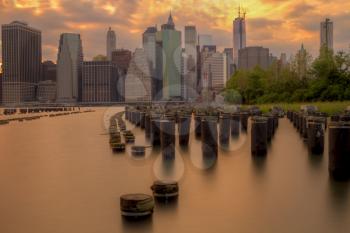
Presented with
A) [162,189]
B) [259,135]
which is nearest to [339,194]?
[162,189]

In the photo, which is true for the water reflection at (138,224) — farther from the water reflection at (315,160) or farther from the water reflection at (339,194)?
the water reflection at (315,160)

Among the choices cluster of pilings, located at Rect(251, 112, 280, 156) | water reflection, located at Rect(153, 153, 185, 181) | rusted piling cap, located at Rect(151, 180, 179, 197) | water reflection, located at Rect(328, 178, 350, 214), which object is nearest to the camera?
water reflection, located at Rect(328, 178, 350, 214)

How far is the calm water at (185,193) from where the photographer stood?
9.76 meters

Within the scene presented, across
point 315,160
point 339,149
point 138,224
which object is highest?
point 339,149

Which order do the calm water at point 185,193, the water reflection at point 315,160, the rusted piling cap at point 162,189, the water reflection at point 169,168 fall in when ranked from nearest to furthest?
the calm water at point 185,193, the rusted piling cap at point 162,189, the water reflection at point 169,168, the water reflection at point 315,160

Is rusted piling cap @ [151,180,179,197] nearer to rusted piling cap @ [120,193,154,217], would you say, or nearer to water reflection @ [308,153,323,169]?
rusted piling cap @ [120,193,154,217]

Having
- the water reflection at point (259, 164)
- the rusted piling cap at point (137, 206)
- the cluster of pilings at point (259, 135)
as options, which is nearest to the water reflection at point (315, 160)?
the water reflection at point (259, 164)

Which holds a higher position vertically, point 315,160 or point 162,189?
point 162,189

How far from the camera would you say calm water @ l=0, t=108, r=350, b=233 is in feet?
32.0

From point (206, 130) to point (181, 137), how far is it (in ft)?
20.3

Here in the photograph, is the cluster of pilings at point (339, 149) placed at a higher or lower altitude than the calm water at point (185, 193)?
higher

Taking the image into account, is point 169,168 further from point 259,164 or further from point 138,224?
point 138,224

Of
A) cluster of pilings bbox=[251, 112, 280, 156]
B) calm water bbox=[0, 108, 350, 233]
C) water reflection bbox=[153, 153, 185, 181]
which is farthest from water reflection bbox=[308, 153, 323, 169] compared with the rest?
water reflection bbox=[153, 153, 185, 181]

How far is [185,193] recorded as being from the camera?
12742 mm
